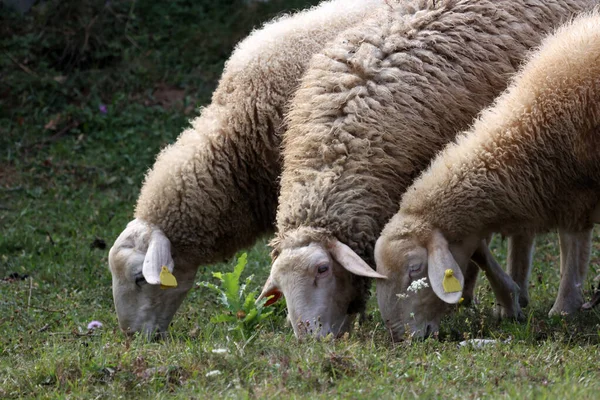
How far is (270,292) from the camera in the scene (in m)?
5.54

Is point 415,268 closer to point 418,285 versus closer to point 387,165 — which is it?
point 418,285

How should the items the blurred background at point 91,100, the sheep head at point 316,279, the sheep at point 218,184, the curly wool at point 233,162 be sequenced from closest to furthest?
the sheep head at point 316,279
the sheep at point 218,184
the curly wool at point 233,162
the blurred background at point 91,100

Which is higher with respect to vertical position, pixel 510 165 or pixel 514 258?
pixel 510 165

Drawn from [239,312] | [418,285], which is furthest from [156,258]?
[418,285]

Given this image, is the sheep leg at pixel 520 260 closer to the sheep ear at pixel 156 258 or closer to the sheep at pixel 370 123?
the sheep at pixel 370 123

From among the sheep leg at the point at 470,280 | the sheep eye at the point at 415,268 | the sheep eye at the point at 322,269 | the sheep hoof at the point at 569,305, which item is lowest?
the sheep hoof at the point at 569,305

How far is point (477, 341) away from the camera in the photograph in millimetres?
4805

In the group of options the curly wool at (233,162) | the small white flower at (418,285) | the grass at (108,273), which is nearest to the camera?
the grass at (108,273)

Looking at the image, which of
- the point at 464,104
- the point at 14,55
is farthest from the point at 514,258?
the point at 14,55

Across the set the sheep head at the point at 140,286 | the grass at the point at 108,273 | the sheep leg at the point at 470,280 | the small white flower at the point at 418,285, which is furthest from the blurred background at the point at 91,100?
the small white flower at the point at 418,285

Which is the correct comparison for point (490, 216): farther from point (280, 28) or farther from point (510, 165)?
point (280, 28)

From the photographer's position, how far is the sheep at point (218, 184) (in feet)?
20.1

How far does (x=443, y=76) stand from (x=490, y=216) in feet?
3.11

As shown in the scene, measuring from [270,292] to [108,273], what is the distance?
198 centimetres
